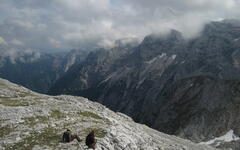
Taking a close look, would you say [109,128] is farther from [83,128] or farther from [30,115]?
[30,115]

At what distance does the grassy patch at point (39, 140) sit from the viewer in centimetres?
3831

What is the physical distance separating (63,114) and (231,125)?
141605 mm

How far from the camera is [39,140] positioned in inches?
1593

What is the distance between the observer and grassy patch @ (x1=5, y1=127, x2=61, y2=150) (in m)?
38.3

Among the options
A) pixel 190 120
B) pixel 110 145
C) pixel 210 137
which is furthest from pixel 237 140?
pixel 110 145

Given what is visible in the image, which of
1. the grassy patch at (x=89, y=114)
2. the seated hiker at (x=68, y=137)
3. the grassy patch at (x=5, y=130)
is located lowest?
the grassy patch at (x=89, y=114)

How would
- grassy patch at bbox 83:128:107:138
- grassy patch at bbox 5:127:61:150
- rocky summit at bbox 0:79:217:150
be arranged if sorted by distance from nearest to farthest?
1. grassy patch at bbox 5:127:61:150
2. rocky summit at bbox 0:79:217:150
3. grassy patch at bbox 83:128:107:138

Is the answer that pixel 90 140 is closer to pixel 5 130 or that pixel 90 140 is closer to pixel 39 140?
pixel 39 140

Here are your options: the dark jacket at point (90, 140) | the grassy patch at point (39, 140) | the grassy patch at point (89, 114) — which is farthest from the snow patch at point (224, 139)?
the dark jacket at point (90, 140)

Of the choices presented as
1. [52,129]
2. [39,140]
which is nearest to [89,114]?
[52,129]

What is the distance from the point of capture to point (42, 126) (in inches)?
1816

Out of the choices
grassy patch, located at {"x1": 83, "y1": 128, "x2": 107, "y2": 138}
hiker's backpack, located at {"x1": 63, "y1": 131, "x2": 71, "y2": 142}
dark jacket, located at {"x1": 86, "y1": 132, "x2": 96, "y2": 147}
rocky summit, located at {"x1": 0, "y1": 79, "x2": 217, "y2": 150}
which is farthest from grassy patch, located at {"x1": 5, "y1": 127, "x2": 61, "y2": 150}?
dark jacket, located at {"x1": 86, "y1": 132, "x2": 96, "y2": 147}

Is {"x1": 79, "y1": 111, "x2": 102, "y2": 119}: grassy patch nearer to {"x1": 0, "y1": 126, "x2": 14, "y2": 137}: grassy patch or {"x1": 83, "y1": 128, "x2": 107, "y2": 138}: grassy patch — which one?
{"x1": 83, "y1": 128, "x2": 107, "y2": 138}: grassy patch

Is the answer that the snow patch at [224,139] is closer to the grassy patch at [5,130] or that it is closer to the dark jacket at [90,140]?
the grassy patch at [5,130]
